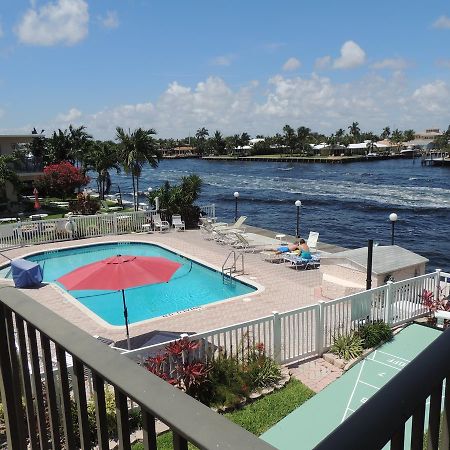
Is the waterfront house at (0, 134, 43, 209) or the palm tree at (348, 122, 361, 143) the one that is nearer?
the waterfront house at (0, 134, 43, 209)

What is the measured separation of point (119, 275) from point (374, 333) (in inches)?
197

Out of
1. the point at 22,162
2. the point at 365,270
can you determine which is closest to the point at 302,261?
the point at 365,270

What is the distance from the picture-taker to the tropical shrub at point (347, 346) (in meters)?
Result: 8.48

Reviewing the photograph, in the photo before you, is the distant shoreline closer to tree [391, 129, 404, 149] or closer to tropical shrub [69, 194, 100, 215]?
tree [391, 129, 404, 149]

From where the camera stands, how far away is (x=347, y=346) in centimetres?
859

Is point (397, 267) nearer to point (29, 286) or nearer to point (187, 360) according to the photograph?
point (187, 360)

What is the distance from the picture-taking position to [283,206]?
44.2 m

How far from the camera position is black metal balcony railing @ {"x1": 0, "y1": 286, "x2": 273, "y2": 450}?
37.5 inches

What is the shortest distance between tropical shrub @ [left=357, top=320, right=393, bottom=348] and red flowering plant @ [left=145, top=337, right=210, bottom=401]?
326 cm

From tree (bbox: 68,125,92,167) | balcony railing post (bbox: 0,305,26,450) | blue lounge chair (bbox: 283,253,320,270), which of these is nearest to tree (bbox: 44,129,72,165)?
tree (bbox: 68,125,92,167)

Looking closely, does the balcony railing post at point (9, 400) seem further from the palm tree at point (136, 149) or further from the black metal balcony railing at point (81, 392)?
the palm tree at point (136, 149)

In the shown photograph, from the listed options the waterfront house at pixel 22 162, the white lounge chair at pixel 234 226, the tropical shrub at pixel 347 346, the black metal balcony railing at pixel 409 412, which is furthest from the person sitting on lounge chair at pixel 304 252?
the waterfront house at pixel 22 162

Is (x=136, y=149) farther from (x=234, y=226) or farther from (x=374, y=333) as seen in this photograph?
(x=374, y=333)

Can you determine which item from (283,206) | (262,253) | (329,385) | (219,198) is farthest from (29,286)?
(219,198)
